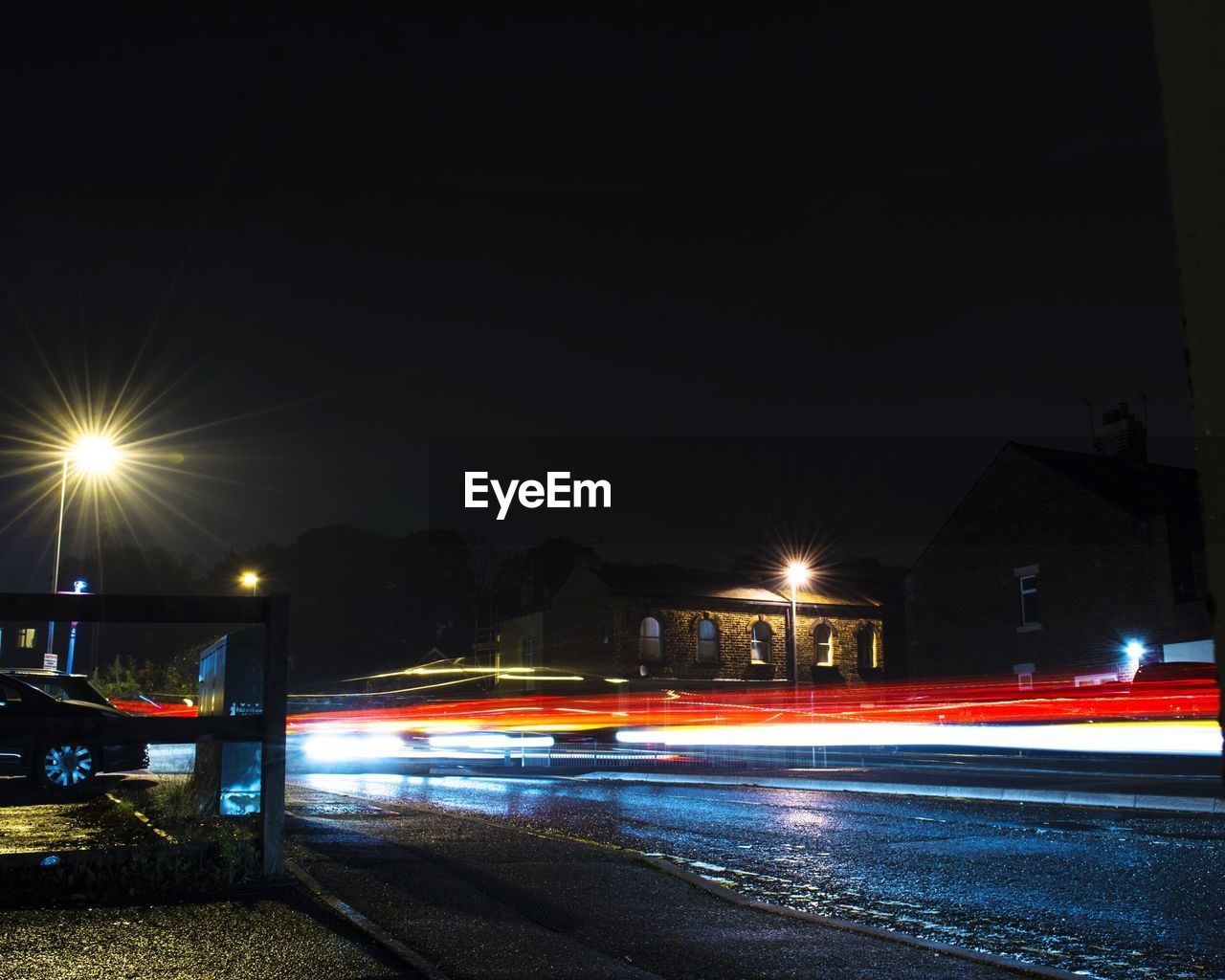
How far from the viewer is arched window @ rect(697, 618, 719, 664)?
54281mm

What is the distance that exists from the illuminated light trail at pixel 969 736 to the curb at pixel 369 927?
46.7 feet

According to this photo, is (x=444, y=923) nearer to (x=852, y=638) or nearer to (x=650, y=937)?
(x=650, y=937)

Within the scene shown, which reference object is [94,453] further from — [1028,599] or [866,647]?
[866,647]

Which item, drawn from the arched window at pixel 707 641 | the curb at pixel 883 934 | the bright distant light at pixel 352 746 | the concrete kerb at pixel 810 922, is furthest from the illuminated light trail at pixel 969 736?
the arched window at pixel 707 641

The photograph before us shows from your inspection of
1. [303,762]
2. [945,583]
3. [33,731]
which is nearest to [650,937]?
[33,731]

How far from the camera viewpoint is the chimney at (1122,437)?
141 ft

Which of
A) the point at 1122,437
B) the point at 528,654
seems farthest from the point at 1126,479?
the point at 528,654

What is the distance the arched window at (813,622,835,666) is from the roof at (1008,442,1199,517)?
58.6 ft

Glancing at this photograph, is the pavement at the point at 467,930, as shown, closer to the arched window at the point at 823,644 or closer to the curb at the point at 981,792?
the curb at the point at 981,792

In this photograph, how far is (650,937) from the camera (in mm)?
6066

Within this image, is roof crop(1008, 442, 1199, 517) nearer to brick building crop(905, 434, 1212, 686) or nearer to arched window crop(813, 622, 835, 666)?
brick building crop(905, 434, 1212, 686)

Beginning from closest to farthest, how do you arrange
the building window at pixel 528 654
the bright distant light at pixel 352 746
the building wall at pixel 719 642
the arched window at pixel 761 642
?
the bright distant light at pixel 352 746
the building wall at pixel 719 642
the arched window at pixel 761 642
the building window at pixel 528 654

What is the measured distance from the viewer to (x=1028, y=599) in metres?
40.5

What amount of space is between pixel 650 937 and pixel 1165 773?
15.1 meters
